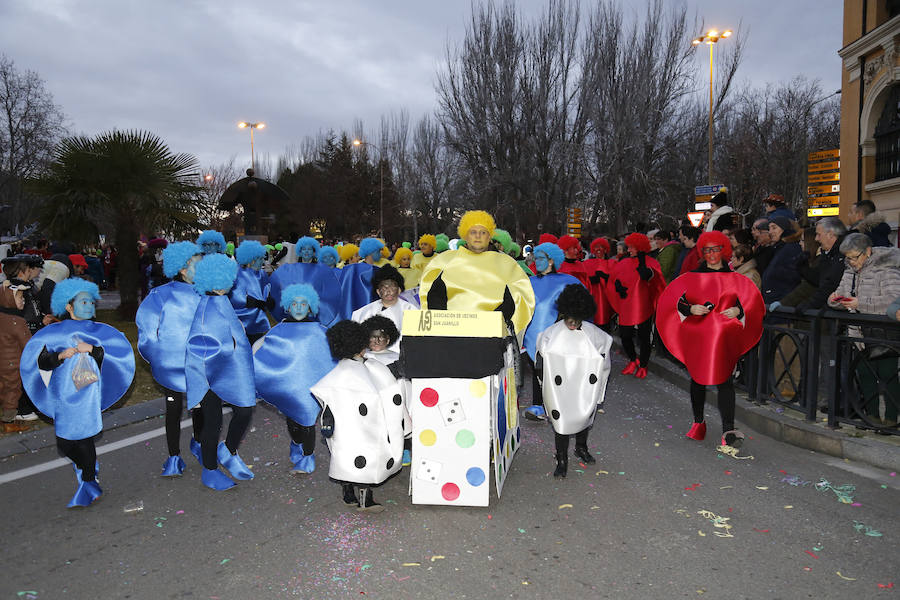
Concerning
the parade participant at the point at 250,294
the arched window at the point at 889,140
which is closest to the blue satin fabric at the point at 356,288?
the parade participant at the point at 250,294

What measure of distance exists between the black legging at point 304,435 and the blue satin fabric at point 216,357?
49 centimetres

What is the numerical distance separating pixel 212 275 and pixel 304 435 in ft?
4.68

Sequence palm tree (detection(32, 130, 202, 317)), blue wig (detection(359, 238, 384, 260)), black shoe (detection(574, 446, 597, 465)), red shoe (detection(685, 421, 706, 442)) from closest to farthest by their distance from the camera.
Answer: black shoe (detection(574, 446, 597, 465)), red shoe (detection(685, 421, 706, 442)), blue wig (detection(359, 238, 384, 260)), palm tree (detection(32, 130, 202, 317))

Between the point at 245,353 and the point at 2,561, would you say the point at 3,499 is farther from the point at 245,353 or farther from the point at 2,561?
the point at 245,353

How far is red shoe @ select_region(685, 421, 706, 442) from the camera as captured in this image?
607cm

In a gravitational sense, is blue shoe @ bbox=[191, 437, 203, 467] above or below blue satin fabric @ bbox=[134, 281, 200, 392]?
below

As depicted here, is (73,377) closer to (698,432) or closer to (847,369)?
(698,432)

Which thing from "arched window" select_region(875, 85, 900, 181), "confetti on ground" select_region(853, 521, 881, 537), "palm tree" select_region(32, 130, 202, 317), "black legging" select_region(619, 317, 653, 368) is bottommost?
"confetti on ground" select_region(853, 521, 881, 537)

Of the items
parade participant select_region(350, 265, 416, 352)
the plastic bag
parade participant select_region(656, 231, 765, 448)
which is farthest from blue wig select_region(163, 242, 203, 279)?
parade participant select_region(656, 231, 765, 448)

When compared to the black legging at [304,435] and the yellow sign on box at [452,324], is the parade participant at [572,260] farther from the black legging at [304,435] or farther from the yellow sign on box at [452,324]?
the yellow sign on box at [452,324]

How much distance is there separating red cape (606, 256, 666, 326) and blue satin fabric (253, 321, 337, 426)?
5170mm

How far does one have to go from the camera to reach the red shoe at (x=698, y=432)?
6074 mm

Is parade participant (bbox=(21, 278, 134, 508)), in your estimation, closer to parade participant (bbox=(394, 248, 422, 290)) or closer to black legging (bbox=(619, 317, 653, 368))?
parade participant (bbox=(394, 248, 422, 290))

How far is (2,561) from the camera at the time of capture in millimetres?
3822
